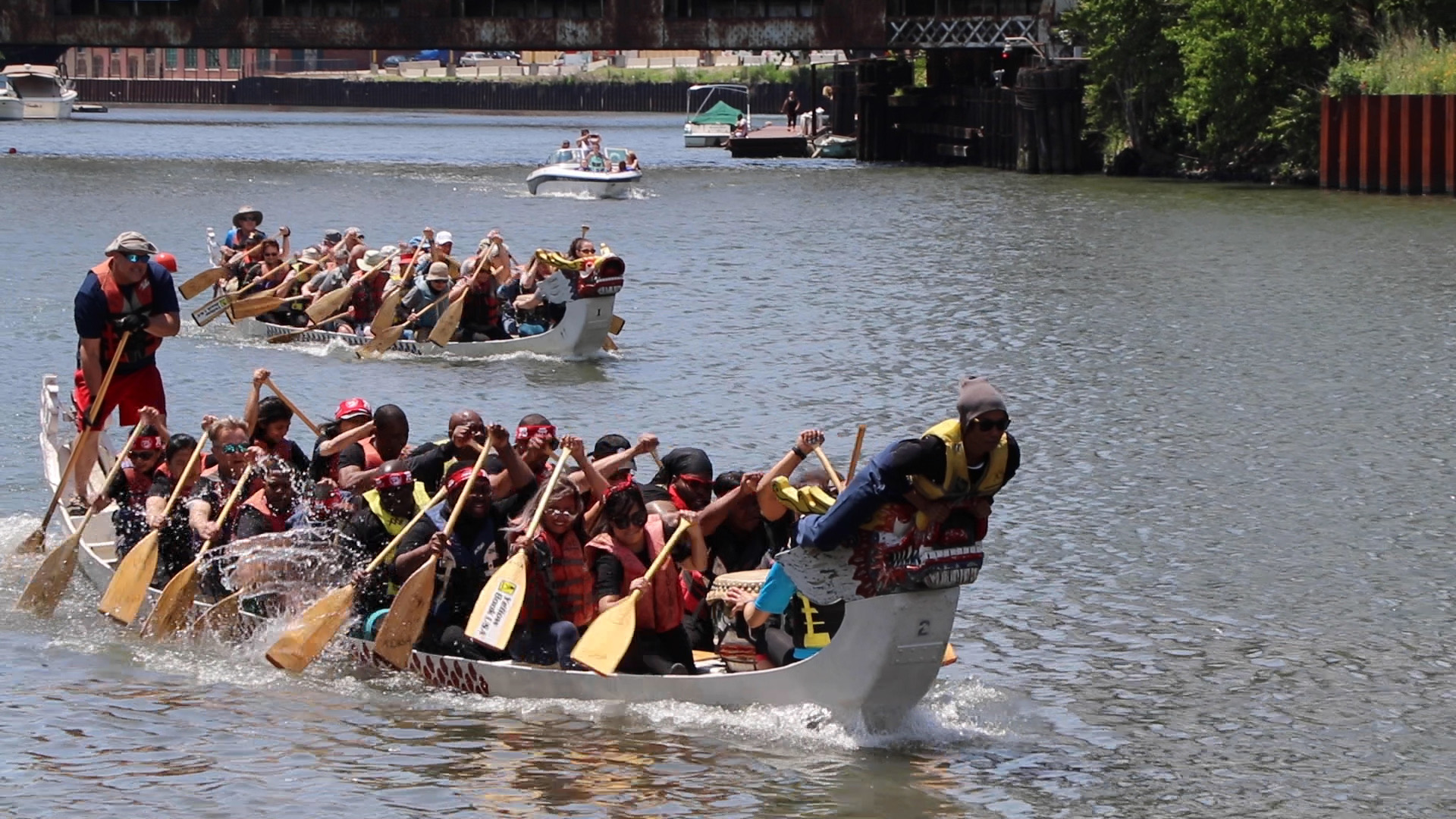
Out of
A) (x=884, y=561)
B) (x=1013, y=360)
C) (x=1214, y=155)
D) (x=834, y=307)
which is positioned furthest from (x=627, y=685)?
(x=1214, y=155)

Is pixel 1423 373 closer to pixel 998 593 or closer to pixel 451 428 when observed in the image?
pixel 998 593

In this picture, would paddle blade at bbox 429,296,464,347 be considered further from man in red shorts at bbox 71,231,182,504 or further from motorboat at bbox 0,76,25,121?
motorboat at bbox 0,76,25,121

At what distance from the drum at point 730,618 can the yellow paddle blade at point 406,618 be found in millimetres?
1673

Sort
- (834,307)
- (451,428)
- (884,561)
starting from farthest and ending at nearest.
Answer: (834,307)
(451,428)
(884,561)

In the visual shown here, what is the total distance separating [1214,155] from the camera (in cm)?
6028

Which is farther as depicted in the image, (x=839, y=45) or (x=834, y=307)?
(x=839, y=45)

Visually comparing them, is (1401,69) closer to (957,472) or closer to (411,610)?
(411,610)

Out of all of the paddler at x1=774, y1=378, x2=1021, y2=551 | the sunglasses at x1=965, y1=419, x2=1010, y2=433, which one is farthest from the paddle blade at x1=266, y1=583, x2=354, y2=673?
the sunglasses at x1=965, y1=419, x2=1010, y2=433

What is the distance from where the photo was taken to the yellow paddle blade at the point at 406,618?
41.7ft

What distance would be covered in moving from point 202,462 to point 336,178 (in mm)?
49349

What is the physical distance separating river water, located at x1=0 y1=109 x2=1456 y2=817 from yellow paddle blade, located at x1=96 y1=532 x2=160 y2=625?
283 mm

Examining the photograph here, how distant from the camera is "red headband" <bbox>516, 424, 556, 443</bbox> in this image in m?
13.6

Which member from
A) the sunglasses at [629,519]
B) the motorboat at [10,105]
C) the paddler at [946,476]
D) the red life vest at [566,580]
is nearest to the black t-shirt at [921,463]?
the paddler at [946,476]

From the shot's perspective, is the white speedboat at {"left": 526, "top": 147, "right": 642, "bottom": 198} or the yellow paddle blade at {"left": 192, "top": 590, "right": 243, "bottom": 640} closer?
the yellow paddle blade at {"left": 192, "top": 590, "right": 243, "bottom": 640}
